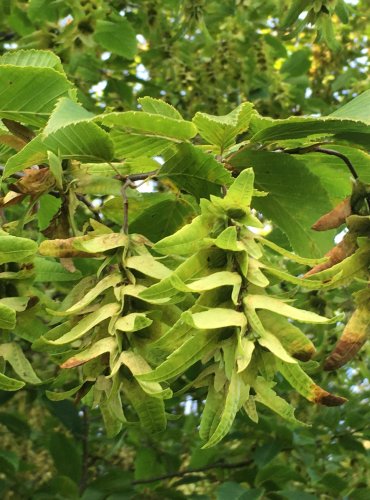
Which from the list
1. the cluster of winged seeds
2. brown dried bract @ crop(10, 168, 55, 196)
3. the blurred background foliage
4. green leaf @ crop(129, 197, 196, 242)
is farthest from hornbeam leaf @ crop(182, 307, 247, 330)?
the blurred background foliage

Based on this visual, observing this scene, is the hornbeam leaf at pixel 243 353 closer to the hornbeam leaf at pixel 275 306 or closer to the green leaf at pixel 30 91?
the hornbeam leaf at pixel 275 306

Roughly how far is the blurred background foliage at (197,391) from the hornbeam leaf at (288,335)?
1.29 m

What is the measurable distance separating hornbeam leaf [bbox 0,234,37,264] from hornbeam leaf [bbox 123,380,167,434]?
0.22 metres

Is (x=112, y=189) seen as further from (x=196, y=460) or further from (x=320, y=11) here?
(x=196, y=460)

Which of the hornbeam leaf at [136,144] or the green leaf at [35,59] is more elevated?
the green leaf at [35,59]

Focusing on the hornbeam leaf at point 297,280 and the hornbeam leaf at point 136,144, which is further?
the hornbeam leaf at point 136,144

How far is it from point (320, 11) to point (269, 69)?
165 centimetres

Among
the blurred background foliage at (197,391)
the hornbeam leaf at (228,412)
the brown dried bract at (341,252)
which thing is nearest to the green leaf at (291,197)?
the brown dried bract at (341,252)

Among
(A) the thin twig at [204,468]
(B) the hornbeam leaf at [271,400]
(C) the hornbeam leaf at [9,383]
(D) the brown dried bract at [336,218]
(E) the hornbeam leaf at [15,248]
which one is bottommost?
(A) the thin twig at [204,468]

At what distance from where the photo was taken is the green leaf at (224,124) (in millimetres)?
1108

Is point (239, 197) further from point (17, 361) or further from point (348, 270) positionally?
point (17, 361)

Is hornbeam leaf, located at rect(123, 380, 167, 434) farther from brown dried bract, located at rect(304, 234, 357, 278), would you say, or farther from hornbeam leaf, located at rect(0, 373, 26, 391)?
brown dried bract, located at rect(304, 234, 357, 278)

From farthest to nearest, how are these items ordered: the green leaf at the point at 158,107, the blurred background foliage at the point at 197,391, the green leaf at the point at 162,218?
the blurred background foliage at the point at 197,391 → the green leaf at the point at 162,218 → the green leaf at the point at 158,107

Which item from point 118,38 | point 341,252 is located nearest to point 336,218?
point 341,252
